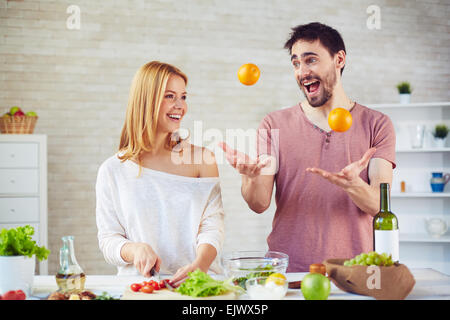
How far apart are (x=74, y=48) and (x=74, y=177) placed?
108cm

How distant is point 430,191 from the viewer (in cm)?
395

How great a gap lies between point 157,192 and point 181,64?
2.23 m

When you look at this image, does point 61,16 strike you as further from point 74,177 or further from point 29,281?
point 29,281

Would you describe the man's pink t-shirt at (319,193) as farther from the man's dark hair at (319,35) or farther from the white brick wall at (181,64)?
the white brick wall at (181,64)

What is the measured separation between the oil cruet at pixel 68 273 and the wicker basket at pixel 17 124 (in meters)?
2.26

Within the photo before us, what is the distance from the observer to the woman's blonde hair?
1789 millimetres

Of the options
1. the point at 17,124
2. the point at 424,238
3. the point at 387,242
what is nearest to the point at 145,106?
the point at 387,242

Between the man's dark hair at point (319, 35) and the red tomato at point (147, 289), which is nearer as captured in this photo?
the red tomato at point (147, 289)

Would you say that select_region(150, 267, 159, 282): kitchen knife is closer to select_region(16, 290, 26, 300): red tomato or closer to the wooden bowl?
select_region(16, 290, 26, 300): red tomato

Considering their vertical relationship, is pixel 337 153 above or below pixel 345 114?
below

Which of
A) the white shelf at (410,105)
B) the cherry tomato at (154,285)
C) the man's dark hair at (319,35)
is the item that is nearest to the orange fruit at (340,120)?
the man's dark hair at (319,35)

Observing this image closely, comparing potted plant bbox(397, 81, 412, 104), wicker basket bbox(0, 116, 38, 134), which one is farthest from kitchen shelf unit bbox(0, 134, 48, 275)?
potted plant bbox(397, 81, 412, 104)

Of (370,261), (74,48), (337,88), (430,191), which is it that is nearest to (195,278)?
(370,261)

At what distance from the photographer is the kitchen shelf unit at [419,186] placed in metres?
3.92
